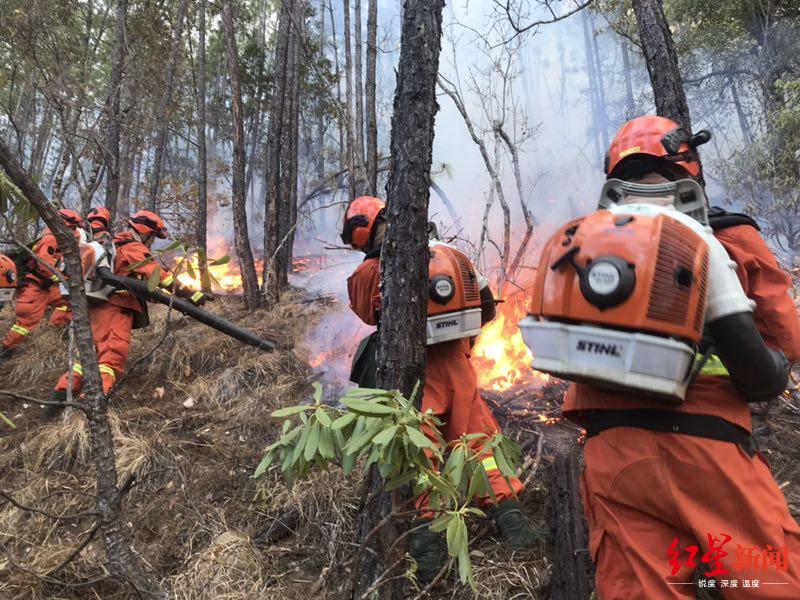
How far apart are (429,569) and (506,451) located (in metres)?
1.34

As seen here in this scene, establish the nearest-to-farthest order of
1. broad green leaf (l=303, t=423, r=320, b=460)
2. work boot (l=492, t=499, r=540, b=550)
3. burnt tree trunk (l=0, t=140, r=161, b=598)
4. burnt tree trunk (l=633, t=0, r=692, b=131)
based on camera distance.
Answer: broad green leaf (l=303, t=423, r=320, b=460)
burnt tree trunk (l=0, t=140, r=161, b=598)
work boot (l=492, t=499, r=540, b=550)
burnt tree trunk (l=633, t=0, r=692, b=131)

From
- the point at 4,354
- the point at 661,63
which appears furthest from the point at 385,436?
the point at 4,354

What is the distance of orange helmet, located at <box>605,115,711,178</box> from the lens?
5.49ft

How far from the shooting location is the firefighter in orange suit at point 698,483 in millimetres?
1289

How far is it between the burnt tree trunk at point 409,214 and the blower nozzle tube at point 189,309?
2289 mm

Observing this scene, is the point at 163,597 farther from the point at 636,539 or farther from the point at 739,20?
the point at 739,20

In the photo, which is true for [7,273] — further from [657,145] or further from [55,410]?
[657,145]

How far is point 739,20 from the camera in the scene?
8992mm

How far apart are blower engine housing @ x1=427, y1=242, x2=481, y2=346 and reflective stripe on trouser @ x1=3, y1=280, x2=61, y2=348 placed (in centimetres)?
546

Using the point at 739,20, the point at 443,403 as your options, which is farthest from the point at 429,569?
the point at 739,20

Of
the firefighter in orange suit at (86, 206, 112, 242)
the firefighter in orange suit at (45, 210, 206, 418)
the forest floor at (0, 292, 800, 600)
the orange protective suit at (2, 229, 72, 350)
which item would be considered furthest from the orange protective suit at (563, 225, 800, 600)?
the orange protective suit at (2, 229, 72, 350)

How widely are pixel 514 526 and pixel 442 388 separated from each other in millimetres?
817

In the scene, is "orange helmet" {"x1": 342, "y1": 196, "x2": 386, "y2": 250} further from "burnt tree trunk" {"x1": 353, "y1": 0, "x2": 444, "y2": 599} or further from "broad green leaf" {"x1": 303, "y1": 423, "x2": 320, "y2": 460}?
"broad green leaf" {"x1": 303, "y1": 423, "x2": 320, "y2": 460}

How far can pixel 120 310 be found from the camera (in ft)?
15.4
